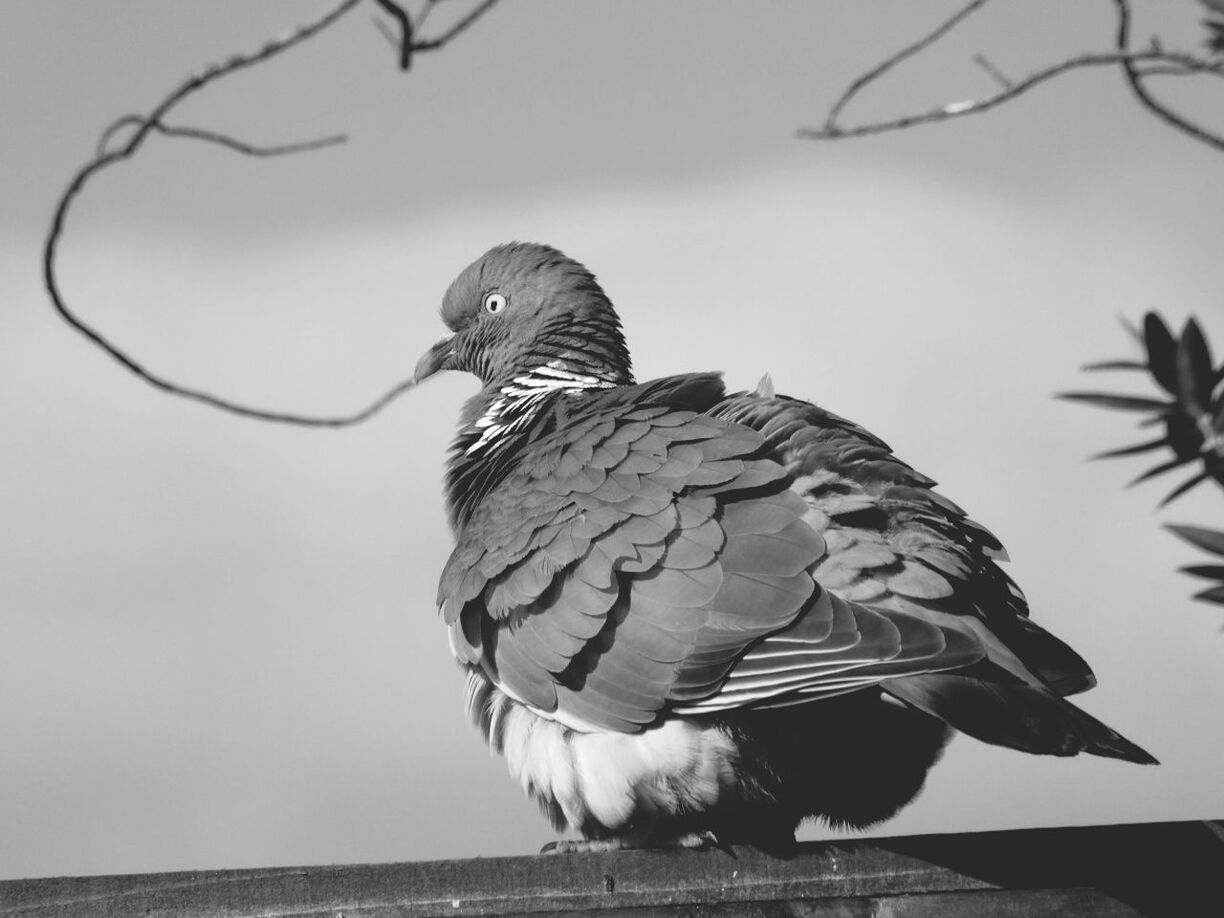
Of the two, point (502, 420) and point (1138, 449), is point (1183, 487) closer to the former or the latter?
point (1138, 449)

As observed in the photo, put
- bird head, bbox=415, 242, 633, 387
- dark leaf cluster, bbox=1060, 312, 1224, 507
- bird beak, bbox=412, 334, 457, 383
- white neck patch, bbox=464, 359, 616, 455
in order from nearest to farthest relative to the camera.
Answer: dark leaf cluster, bbox=1060, 312, 1224, 507, white neck patch, bbox=464, 359, 616, 455, bird head, bbox=415, 242, 633, 387, bird beak, bbox=412, 334, 457, 383

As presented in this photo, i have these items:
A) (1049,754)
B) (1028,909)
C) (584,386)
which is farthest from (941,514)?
(584,386)

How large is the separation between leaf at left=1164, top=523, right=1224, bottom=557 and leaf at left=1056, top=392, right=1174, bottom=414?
14cm

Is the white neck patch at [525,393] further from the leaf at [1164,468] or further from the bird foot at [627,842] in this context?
the leaf at [1164,468]

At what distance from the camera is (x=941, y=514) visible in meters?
4.49

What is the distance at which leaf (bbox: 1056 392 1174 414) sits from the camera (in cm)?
176

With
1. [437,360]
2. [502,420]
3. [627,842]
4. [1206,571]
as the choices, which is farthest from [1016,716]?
[437,360]

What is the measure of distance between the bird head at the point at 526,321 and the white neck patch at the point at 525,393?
0.13ft

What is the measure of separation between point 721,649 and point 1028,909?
3.76 ft

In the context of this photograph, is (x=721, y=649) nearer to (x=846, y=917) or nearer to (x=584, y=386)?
(x=846, y=917)

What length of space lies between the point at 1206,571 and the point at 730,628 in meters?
2.44

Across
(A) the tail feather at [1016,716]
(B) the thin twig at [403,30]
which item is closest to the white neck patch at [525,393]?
(A) the tail feather at [1016,716]

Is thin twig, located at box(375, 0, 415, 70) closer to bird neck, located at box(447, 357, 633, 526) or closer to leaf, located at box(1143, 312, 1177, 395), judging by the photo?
leaf, located at box(1143, 312, 1177, 395)

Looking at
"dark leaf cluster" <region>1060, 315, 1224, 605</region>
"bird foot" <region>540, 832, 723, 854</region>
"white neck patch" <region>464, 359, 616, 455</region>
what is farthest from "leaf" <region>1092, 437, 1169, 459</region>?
"white neck patch" <region>464, 359, 616, 455</region>
